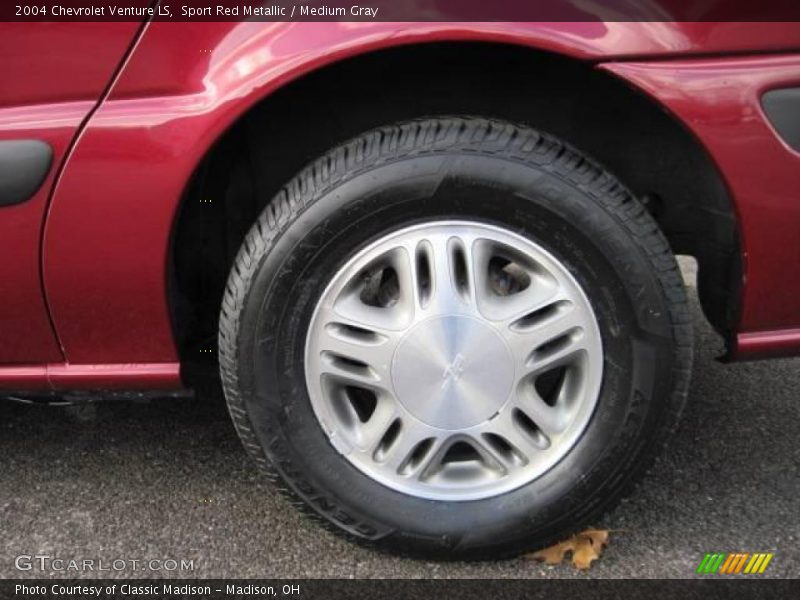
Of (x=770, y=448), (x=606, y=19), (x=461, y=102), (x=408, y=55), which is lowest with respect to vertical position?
(x=770, y=448)

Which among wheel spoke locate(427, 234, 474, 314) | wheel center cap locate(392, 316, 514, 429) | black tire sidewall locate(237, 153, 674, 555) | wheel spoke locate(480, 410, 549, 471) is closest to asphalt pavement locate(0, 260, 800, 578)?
black tire sidewall locate(237, 153, 674, 555)

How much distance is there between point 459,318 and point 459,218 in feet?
0.70

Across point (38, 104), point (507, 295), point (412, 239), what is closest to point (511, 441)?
point (507, 295)

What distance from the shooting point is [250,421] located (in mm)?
1905

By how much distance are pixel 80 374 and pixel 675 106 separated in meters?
1.41

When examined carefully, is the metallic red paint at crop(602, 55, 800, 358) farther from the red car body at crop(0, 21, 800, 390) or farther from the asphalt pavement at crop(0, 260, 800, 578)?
the asphalt pavement at crop(0, 260, 800, 578)

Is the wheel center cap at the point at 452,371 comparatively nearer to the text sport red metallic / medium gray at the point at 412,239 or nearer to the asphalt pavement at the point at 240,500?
the text sport red metallic / medium gray at the point at 412,239

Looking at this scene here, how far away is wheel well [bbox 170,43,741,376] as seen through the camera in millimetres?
1899

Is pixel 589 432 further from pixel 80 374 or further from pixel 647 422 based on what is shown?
pixel 80 374

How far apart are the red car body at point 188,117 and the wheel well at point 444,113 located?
0.08 metres

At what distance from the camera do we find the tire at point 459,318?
1.76 meters

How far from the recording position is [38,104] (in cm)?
177

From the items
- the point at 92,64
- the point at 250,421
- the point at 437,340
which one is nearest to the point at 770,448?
the point at 437,340

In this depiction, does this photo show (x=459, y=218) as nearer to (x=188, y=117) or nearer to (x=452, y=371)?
(x=452, y=371)
